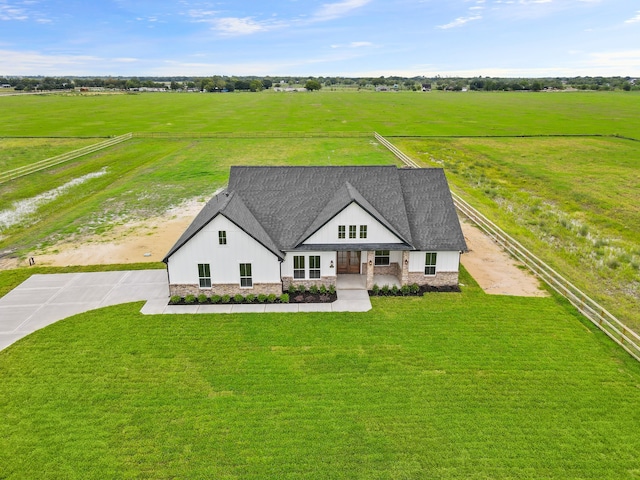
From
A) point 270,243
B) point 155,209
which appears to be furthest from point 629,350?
point 155,209

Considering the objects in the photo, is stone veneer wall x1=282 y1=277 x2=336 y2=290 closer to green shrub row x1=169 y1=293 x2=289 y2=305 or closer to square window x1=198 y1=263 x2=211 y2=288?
green shrub row x1=169 y1=293 x2=289 y2=305

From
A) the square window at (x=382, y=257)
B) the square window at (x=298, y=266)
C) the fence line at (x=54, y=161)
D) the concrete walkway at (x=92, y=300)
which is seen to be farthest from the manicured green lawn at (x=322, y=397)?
the fence line at (x=54, y=161)

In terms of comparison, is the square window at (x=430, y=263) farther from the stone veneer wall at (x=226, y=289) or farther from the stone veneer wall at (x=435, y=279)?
the stone veneer wall at (x=226, y=289)

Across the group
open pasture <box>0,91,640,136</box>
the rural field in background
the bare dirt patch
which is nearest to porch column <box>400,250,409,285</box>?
the rural field in background

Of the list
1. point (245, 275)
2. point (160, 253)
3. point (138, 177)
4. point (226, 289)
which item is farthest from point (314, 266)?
point (138, 177)

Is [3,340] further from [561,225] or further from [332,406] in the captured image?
[561,225]

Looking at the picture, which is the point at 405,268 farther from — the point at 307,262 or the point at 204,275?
the point at 204,275
